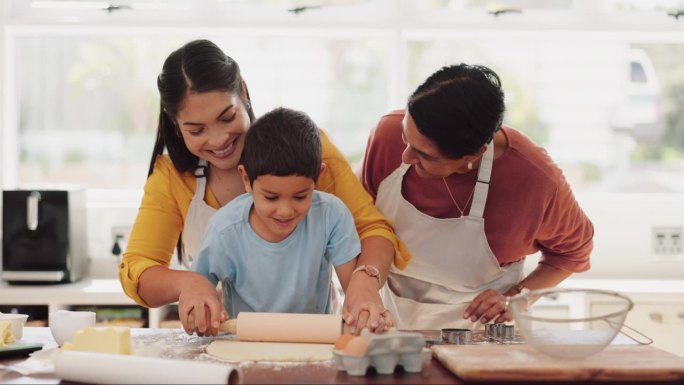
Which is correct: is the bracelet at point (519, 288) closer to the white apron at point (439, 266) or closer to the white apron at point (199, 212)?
the white apron at point (439, 266)

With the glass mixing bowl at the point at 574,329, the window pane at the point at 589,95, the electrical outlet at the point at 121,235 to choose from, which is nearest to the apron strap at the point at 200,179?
the glass mixing bowl at the point at 574,329

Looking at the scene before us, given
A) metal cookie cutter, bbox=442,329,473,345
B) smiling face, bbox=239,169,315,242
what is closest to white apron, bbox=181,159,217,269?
smiling face, bbox=239,169,315,242

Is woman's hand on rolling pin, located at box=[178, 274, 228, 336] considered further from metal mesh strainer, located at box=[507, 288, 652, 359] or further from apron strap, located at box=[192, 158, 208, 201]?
metal mesh strainer, located at box=[507, 288, 652, 359]

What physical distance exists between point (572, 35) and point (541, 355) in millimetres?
2719

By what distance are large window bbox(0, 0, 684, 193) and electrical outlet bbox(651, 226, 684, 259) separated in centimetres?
31

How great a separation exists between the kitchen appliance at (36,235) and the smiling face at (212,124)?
182 centimetres

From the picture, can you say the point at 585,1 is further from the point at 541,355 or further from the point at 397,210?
the point at 541,355

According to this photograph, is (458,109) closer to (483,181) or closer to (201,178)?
(483,181)

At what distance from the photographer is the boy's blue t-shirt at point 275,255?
1988mm

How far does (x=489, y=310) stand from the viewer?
87.4 inches

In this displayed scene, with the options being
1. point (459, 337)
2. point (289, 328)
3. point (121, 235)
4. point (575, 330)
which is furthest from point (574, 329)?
point (121, 235)

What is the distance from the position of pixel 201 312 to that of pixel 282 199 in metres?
0.27

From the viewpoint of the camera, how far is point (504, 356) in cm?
162

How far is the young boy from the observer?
6.21 ft
